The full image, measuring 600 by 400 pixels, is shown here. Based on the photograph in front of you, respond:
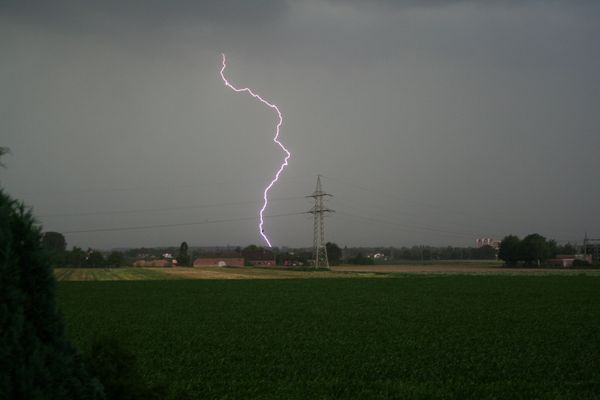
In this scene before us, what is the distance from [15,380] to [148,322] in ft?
86.5

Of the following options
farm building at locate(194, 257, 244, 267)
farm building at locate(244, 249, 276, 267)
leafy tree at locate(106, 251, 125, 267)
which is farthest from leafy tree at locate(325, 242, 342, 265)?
leafy tree at locate(106, 251, 125, 267)

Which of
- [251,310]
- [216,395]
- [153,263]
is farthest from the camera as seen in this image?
[153,263]

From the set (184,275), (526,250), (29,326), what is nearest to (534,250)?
(526,250)

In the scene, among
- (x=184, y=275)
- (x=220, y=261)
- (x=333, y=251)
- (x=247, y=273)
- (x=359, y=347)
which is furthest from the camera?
(x=333, y=251)

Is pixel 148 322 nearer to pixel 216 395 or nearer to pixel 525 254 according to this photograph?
pixel 216 395

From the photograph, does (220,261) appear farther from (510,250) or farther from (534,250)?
(534,250)

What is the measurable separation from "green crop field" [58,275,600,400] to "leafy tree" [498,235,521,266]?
95.1 m

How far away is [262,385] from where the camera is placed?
524 inches

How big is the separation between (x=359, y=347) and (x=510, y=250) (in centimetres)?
11948

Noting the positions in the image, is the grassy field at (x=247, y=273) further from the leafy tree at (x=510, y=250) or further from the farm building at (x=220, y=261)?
the farm building at (x=220, y=261)

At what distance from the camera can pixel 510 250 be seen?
130875 mm

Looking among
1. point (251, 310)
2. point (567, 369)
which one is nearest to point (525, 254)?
point (251, 310)

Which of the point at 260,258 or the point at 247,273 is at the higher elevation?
the point at 260,258

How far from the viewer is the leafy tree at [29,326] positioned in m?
3.03
